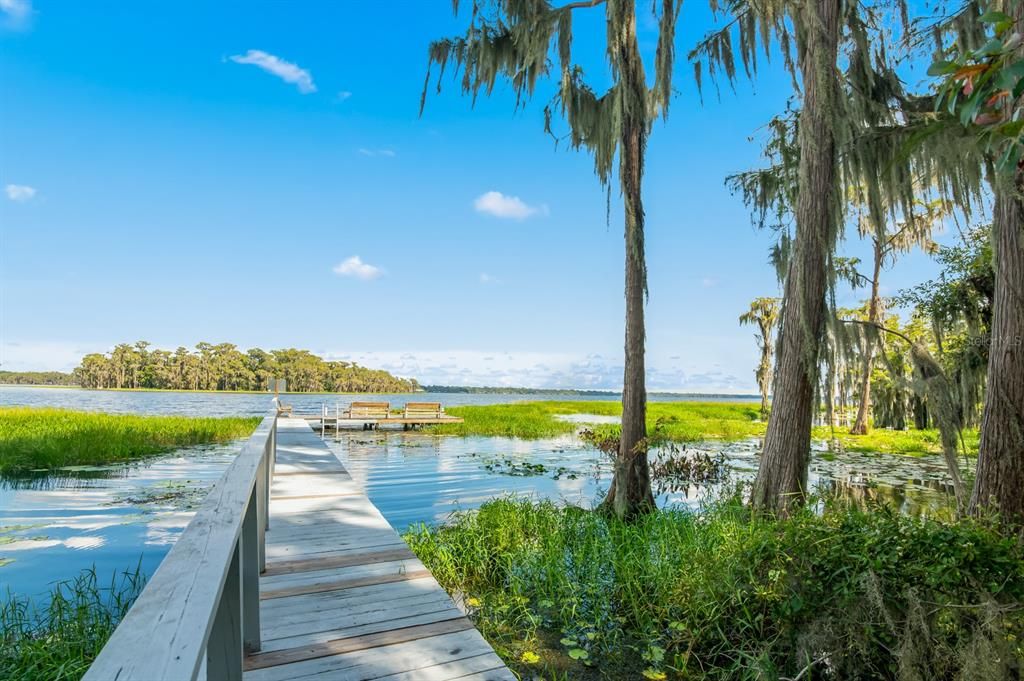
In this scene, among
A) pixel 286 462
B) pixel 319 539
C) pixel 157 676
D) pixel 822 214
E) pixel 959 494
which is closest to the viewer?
pixel 157 676

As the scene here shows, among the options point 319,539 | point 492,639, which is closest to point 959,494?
point 492,639

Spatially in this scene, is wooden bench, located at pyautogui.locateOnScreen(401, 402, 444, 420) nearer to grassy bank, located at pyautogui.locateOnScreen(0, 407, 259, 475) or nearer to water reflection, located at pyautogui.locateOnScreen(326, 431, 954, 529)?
water reflection, located at pyautogui.locateOnScreen(326, 431, 954, 529)

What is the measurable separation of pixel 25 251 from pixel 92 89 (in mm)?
42599

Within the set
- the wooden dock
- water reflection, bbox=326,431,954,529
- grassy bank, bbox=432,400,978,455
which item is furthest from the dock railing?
grassy bank, bbox=432,400,978,455

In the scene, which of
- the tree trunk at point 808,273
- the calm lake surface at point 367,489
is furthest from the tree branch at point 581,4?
the calm lake surface at point 367,489

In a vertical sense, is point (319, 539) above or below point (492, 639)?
above

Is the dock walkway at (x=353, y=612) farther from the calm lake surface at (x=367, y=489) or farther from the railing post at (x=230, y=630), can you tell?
the calm lake surface at (x=367, y=489)

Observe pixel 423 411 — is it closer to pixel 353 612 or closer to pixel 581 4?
pixel 581 4

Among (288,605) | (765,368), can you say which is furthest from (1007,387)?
(765,368)

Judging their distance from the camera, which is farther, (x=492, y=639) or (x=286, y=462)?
(x=286, y=462)

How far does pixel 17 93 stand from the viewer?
28875 mm

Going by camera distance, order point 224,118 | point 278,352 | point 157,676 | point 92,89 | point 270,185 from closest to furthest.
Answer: point 157,676 < point 92,89 < point 224,118 < point 270,185 < point 278,352

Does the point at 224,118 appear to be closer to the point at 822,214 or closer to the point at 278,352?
the point at 822,214

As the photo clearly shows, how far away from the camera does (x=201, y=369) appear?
3388 inches
